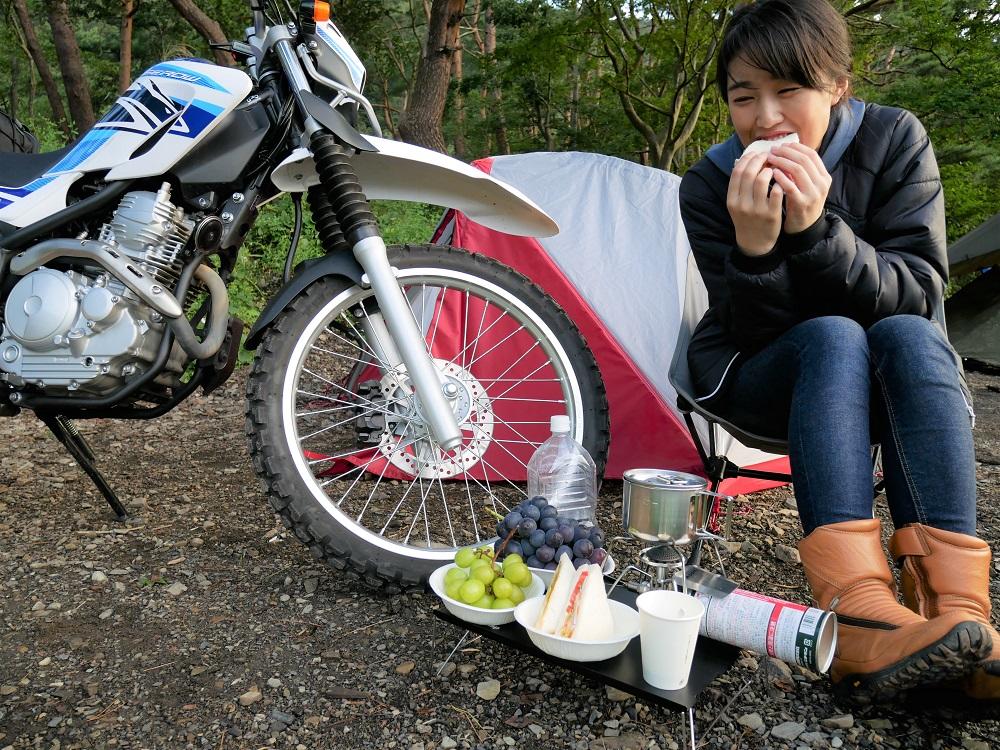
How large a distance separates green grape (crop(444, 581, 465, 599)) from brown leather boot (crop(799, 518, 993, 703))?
1.93ft

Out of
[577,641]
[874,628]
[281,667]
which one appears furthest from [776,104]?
[281,667]

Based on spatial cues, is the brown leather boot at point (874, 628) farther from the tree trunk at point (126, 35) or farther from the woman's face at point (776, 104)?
the tree trunk at point (126, 35)

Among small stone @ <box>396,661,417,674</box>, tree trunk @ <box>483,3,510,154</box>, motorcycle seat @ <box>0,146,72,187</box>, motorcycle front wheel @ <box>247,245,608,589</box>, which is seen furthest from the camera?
tree trunk @ <box>483,3,510,154</box>

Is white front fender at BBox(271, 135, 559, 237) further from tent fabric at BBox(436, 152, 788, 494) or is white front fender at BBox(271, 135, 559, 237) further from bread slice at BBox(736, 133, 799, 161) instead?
bread slice at BBox(736, 133, 799, 161)

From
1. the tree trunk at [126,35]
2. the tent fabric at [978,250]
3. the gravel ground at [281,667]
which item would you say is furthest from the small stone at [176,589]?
the tree trunk at [126,35]

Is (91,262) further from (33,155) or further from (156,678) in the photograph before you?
(156,678)

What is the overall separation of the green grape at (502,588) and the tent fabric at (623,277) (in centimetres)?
103

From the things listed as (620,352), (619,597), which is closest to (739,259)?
(619,597)

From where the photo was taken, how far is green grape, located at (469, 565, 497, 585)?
1336 mm

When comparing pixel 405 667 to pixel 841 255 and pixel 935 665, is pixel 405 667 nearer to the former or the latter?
pixel 935 665

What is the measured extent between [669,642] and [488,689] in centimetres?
38

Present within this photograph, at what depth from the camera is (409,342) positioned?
1680 mm

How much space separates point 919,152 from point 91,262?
1838mm

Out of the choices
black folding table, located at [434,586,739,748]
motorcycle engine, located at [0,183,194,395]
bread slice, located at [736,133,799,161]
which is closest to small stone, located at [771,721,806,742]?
black folding table, located at [434,586,739,748]
